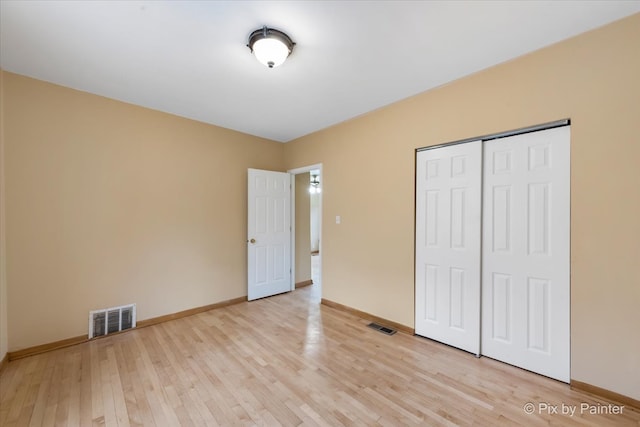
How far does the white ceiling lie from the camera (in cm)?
165

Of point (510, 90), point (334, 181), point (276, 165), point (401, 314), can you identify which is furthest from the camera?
point (276, 165)

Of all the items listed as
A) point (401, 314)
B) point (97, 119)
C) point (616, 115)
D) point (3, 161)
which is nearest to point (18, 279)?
point (3, 161)

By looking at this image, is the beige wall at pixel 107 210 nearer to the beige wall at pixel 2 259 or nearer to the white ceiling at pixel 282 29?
the beige wall at pixel 2 259

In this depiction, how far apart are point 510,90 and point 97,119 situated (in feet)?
13.5

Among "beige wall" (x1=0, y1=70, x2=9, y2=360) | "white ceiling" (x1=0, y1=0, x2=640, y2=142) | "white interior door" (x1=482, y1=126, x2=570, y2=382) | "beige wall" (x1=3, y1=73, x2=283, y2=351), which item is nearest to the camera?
"white ceiling" (x1=0, y1=0, x2=640, y2=142)

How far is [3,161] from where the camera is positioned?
234 cm

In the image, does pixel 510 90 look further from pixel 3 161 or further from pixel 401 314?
pixel 3 161

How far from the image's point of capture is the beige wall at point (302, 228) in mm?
4773

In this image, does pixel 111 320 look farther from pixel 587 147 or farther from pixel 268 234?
pixel 587 147

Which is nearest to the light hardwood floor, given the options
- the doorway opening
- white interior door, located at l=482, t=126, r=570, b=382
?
white interior door, located at l=482, t=126, r=570, b=382

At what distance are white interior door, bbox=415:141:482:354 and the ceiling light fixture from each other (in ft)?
5.75

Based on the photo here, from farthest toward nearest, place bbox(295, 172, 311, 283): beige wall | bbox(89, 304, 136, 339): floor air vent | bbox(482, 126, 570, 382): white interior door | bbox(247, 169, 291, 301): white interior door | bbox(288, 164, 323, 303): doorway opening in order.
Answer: bbox(295, 172, 311, 283): beige wall < bbox(288, 164, 323, 303): doorway opening < bbox(247, 169, 291, 301): white interior door < bbox(89, 304, 136, 339): floor air vent < bbox(482, 126, 570, 382): white interior door

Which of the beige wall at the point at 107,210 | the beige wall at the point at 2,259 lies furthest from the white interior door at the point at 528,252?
the beige wall at the point at 2,259

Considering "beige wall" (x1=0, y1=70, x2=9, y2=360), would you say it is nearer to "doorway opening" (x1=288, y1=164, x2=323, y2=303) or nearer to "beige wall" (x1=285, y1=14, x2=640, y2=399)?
"doorway opening" (x1=288, y1=164, x2=323, y2=303)
